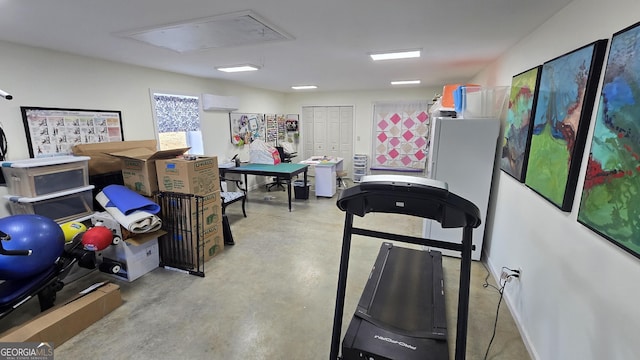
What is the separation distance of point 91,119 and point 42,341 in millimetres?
2502

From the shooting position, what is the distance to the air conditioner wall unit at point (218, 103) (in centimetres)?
500

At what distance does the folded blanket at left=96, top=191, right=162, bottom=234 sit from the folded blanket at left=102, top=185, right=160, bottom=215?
0.03 metres

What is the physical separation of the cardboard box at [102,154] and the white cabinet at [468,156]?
3860 millimetres

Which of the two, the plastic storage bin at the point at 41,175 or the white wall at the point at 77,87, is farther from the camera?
the white wall at the point at 77,87

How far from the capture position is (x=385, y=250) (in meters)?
3.01

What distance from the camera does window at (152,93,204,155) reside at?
4.28 meters

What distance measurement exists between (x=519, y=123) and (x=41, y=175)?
4.35 metres

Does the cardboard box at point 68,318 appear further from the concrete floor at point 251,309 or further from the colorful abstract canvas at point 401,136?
the colorful abstract canvas at point 401,136

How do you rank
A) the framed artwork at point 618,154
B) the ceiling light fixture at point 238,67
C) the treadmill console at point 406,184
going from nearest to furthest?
the framed artwork at point 618,154 < the treadmill console at point 406,184 < the ceiling light fixture at point 238,67

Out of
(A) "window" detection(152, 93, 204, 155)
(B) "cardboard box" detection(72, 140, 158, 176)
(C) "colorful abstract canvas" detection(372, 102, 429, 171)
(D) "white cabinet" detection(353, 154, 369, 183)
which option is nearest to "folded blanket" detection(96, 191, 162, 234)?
(B) "cardboard box" detection(72, 140, 158, 176)

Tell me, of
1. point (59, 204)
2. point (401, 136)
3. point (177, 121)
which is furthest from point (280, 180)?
point (59, 204)

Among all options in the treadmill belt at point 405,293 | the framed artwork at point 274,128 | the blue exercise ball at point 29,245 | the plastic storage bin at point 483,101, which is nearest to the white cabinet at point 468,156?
the plastic storage bin at point 483,101

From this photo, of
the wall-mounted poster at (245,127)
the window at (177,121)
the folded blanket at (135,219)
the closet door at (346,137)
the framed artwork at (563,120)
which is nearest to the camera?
the framed artwork at (563,120)

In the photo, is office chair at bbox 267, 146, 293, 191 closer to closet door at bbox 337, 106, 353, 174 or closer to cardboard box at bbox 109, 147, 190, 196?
closet door at bbox 337, 106, 353, 174
